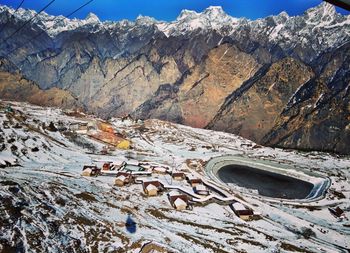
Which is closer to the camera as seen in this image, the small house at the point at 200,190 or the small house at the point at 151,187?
the small house at the point at 151,187

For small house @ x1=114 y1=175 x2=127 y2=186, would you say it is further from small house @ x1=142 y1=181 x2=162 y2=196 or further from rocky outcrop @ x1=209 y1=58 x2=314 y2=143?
rocky outcrop @ x1=209 y1=58 x2=314 y2=143

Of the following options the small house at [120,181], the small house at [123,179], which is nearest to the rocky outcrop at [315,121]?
the small house at [123,179]

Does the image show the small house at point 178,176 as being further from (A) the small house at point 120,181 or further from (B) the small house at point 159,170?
(A) the small house at point 120,181

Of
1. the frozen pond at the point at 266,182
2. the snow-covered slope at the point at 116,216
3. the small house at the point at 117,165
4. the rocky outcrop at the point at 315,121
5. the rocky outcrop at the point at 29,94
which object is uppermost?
the rocky outcrop at the point at 315,121

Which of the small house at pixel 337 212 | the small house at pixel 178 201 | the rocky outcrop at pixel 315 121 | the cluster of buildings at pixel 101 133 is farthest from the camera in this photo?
the rocky outcrop at pixel 315 121

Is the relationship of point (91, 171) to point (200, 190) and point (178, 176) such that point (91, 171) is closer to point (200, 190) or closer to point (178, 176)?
point (178, 176)

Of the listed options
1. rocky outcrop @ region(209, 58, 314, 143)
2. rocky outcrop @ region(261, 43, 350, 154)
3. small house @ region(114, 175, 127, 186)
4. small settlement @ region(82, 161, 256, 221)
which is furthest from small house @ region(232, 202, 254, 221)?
rocky outcrop @ region(209, 58, 314, 143)

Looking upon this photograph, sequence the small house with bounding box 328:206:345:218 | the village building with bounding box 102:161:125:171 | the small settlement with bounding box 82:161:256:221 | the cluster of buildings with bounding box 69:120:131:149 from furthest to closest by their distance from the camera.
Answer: the cluster of buildings with bounding box 69:120:131:149 → the village building with bounding box 102:161:125:171 → the small house with bounding box 328:206:345:218 → the small settlement with bounding box 82:161:256:221

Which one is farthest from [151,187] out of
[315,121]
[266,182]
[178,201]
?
[315,121]

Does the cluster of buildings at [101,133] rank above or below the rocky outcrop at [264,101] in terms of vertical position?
below
